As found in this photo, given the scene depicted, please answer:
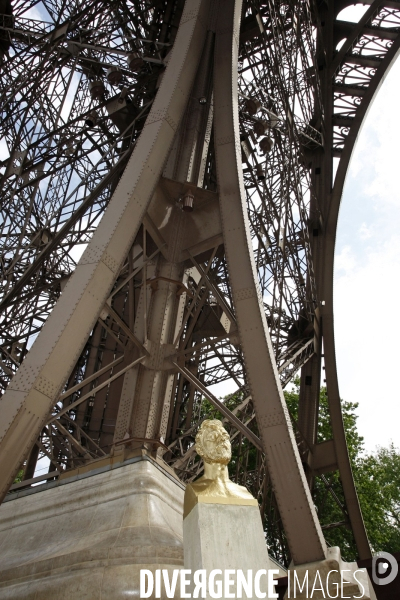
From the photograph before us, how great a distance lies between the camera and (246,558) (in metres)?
3.32

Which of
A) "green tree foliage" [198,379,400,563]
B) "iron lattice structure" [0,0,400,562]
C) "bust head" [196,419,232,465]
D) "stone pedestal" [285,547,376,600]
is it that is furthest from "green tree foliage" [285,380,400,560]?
"bust head" [196,419,232,465]

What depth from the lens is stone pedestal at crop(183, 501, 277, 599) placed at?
3246mm

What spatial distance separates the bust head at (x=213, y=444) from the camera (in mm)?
3783

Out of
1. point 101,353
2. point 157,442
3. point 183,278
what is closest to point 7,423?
point 157,442

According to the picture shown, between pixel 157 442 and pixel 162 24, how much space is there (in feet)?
33.2

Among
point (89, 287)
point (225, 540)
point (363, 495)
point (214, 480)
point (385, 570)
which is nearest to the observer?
point (225, 540)

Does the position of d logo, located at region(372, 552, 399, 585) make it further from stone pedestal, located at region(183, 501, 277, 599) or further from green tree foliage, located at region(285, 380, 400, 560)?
green tree foliage, located at region(285, 380, 400, 560)

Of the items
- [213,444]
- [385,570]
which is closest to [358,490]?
[385,570]

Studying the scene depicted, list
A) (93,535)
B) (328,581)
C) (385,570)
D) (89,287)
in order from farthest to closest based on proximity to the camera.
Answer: (385,570), (89,287), (328,581), (93,535)

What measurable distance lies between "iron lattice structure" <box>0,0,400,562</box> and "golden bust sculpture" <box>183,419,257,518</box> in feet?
15.3

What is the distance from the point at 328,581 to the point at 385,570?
2.93 meters

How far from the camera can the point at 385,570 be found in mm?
8070

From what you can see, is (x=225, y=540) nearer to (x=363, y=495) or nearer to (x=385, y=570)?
(x=385, y=570)

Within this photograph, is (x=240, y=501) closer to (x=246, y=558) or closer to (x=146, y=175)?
(x=246, y=558)
